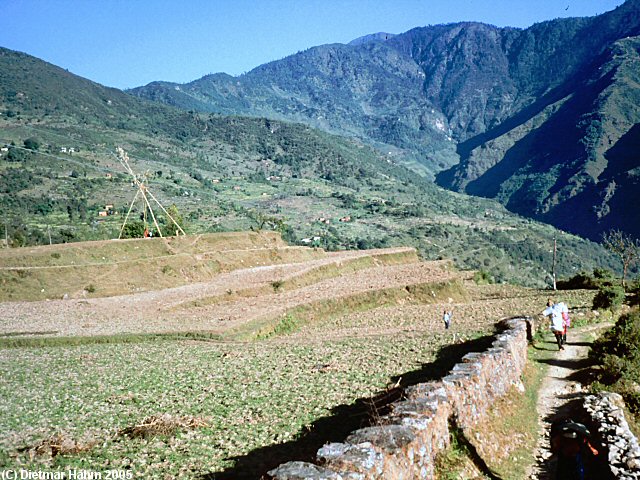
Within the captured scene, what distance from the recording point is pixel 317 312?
1198 inches

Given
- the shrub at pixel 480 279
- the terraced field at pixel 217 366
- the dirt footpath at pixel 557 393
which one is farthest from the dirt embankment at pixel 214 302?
the dirt footpath at pixel 557 393

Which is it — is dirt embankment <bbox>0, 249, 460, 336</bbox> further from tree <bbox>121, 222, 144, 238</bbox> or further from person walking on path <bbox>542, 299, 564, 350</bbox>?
tree <bbox>121, 222, 144, 238</bbox>

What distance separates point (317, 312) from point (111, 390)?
1764 cm

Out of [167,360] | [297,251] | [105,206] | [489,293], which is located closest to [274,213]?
[105,206]

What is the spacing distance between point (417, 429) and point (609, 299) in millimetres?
21889

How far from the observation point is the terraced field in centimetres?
966

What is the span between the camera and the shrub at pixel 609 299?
2573cm

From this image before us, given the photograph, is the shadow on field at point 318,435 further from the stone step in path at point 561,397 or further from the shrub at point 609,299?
the shrub at point 609,299

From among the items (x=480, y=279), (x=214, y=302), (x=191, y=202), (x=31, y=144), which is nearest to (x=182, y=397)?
(x=214, y=302)

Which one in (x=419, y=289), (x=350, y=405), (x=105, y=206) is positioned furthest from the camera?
(x=105, y=206)

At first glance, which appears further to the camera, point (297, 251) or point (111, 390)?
point (297, 251)

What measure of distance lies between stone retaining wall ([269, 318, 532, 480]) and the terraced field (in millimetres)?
1129

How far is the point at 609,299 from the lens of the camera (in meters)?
26.0

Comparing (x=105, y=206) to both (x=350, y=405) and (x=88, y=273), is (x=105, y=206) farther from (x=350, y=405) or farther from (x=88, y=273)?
(x=350, y=405)
